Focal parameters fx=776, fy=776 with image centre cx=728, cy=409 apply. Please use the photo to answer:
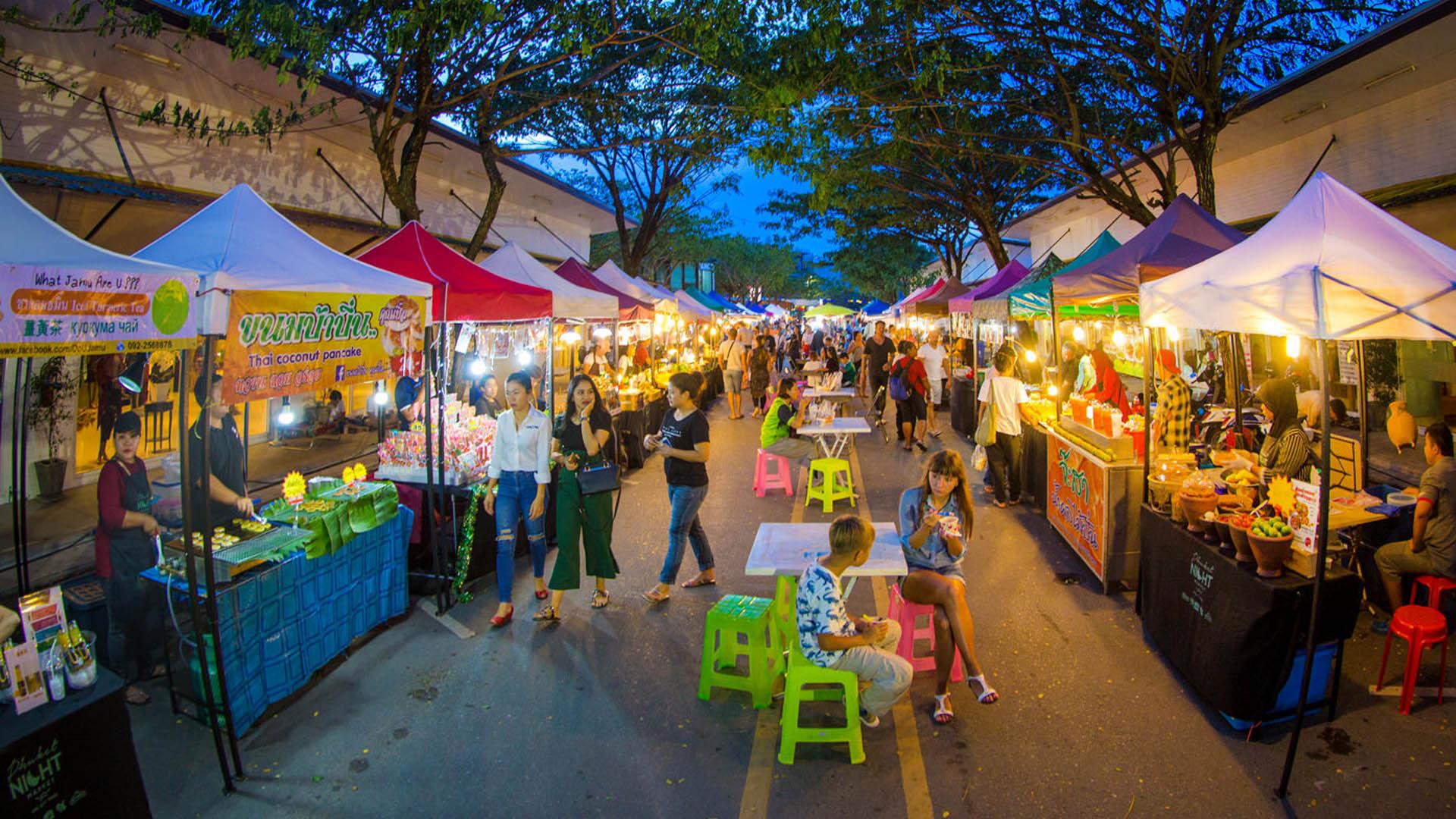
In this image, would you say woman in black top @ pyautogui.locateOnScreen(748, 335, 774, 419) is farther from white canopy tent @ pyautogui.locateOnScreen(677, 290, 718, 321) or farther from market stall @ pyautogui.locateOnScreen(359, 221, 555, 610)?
market stall @ pyautogui.locateOnScreen(359, 221, 555, 610)

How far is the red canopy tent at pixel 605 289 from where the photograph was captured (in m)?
12.9

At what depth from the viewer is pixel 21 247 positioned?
3.20 m

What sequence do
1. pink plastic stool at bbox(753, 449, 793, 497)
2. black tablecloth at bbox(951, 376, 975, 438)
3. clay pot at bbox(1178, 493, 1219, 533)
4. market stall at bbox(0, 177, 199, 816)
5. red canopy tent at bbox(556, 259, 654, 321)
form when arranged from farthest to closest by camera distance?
black tablecloth at bbox(951, 376, 975, 438) < red canopy tent at bbox(556, 259, 654, 321) < pink plastic stool at bbox(753, 449, 793, 497) < clay pot at bbox(1178, 493, 1219, 533) < market stall at bbox(0, 177, 199, 816)

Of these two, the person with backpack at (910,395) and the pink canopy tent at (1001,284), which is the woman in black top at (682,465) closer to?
the person with backpack at (910,395)

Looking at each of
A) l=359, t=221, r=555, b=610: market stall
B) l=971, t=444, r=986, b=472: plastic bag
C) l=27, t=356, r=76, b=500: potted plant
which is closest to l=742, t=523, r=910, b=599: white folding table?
l=359, t=221, r=555, b=610: market stall

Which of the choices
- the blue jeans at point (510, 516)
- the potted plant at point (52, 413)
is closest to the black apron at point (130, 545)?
the blue jeans at point (510, 516)

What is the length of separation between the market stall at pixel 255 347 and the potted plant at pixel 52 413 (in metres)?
5.17

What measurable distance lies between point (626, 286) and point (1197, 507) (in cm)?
1230

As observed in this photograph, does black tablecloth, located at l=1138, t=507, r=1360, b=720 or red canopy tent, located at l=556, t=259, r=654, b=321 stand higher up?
red canopy tent, located at l=556, t=259, r=654, b=321

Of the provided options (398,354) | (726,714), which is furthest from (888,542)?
(398,354)

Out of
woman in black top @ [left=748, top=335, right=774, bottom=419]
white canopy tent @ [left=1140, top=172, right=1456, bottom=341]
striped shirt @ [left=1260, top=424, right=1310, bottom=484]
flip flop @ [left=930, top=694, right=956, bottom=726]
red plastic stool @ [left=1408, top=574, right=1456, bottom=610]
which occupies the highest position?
white canopy tent @ [left=1140, top=172, right=1456, bottom=341]

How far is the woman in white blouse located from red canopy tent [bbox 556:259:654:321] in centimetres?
664

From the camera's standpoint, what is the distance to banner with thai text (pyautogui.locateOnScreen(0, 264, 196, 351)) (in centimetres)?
305

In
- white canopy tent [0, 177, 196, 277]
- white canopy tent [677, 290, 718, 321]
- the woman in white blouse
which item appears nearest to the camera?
white canopy tent [0, 177, 196, 277]
